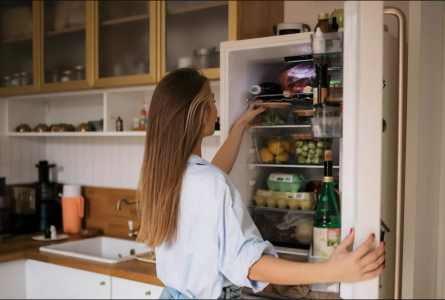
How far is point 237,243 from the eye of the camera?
4.22 ft

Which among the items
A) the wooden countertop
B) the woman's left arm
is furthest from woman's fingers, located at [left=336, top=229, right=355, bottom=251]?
the wooden countertop

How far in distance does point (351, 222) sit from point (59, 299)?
6.35 ft

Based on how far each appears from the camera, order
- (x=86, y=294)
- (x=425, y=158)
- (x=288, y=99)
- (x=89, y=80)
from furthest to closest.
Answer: (x=89, y=80), (x=86, y=294), (x=288, y=99), (x=425, y=158)

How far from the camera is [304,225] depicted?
1.99 m

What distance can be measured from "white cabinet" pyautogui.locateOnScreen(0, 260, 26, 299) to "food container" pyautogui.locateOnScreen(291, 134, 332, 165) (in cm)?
168

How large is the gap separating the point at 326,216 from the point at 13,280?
1914 mm

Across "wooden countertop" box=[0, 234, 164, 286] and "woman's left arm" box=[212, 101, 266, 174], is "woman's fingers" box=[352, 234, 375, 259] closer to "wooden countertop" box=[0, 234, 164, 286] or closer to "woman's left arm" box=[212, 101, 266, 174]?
"woman's left arm" box=[212, 101, 266, 174]

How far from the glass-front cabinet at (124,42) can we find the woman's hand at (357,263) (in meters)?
1.53

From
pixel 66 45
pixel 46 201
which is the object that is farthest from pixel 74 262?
pixel 66 45

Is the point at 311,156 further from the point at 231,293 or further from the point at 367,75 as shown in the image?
the point at 367,75

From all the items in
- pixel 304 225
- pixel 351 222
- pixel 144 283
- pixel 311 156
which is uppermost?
pixel 311 156

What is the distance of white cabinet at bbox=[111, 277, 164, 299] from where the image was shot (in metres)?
2.17

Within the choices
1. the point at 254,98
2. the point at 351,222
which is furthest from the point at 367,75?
the point at 254,98

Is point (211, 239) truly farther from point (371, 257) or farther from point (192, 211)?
point (371, 257)
